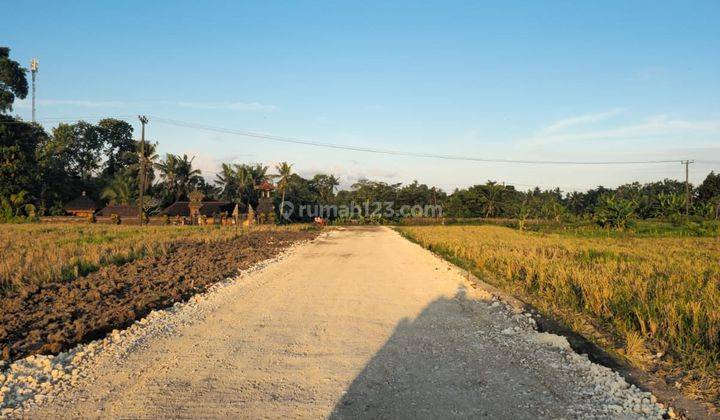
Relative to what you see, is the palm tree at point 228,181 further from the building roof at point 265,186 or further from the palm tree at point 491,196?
the palm tree at point 491,196

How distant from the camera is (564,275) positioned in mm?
11492

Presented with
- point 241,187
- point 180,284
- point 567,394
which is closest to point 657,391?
point 567,394

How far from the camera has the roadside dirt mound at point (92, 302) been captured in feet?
20.8

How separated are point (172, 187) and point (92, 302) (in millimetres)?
59247

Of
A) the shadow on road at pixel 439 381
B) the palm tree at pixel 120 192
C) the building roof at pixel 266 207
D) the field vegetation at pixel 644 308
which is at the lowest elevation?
the shadow on road at pixel 439 381

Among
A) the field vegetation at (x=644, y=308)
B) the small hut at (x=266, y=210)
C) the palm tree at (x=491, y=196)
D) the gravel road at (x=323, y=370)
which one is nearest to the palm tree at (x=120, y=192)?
the small hut at (x=266, y=210)

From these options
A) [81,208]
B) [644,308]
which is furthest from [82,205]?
[644,308]

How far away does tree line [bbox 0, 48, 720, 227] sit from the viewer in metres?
49.6

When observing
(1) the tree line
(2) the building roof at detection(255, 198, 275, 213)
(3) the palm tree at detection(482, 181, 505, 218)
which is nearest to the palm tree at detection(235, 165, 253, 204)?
(1) the tree line

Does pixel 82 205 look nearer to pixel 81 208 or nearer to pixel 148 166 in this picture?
pixel 81 208

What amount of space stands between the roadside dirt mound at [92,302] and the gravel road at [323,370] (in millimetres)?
437

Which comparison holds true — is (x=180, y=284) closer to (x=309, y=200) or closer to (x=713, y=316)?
(x=713, y=316)

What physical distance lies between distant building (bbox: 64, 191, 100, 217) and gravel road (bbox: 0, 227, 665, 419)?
5758cm

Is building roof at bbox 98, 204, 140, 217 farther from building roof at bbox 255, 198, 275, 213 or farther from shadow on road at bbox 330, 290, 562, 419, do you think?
shadow on road at bbox 330, 290, 562, 419
